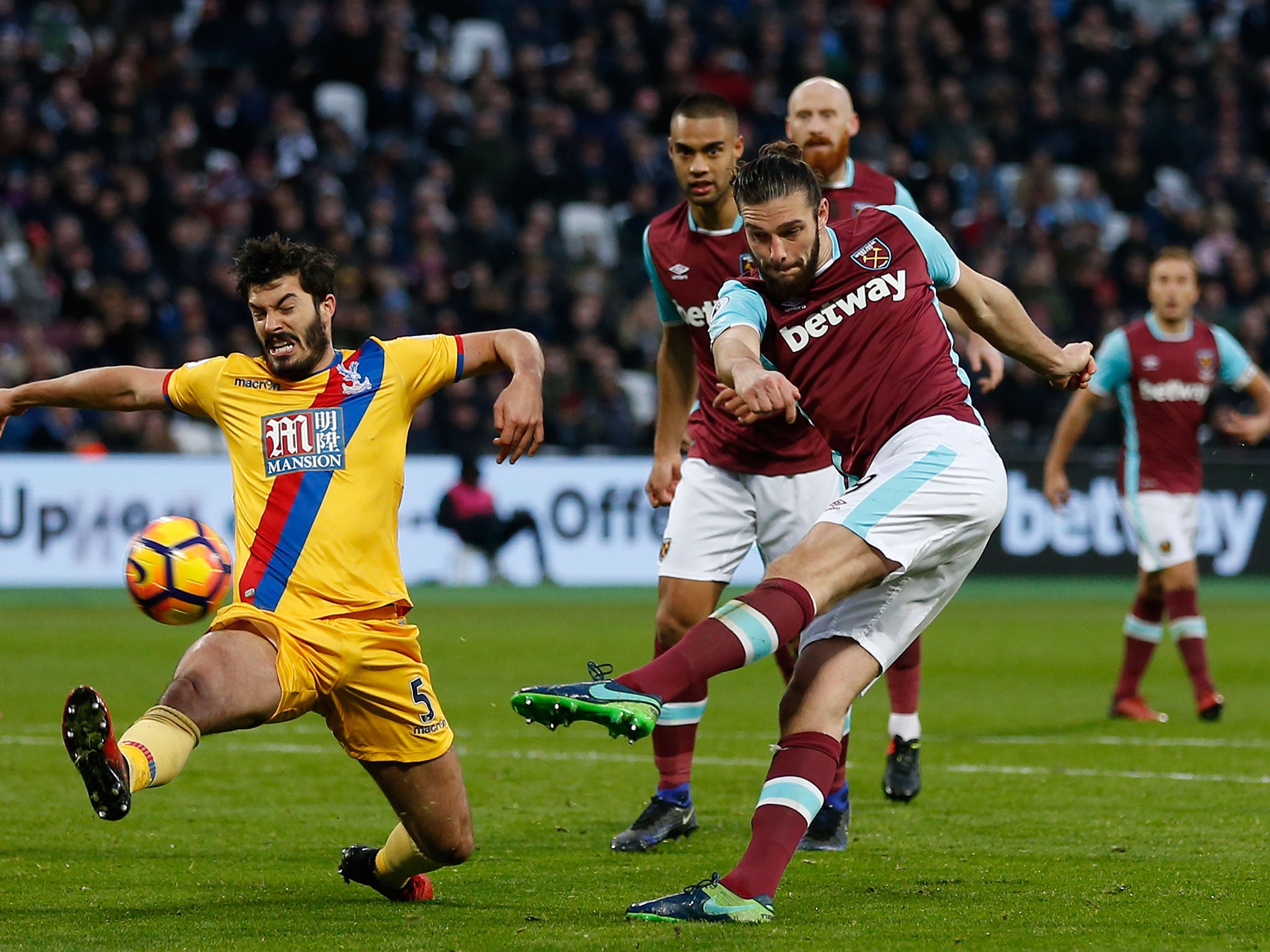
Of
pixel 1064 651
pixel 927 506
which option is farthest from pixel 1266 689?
pixel 927 506

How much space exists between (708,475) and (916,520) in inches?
74.8

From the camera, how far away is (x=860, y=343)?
206 inches

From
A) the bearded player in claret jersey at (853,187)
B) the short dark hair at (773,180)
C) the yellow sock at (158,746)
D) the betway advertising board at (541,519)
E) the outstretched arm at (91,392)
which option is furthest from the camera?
the betway advertising board at (541,519)

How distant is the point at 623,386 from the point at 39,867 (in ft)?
42.6

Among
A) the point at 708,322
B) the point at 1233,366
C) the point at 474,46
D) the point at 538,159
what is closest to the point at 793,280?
the point at 708,322

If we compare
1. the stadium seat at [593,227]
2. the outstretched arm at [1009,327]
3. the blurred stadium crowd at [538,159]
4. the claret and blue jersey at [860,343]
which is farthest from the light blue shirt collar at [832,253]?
the stadium seat at [593,227]

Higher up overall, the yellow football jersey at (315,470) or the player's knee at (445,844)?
the yellow football jersey at (315,470)

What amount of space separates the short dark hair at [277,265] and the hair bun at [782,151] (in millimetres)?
1348

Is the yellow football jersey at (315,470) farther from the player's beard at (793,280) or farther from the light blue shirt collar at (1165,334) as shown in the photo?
the light blue shirt collar at (1165,334)

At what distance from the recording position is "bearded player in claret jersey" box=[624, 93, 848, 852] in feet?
21.7

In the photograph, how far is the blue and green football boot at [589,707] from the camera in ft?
14.0

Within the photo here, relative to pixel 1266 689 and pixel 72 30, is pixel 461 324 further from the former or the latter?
pixel 1266 689

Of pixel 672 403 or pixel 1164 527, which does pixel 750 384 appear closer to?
pixel 672 403

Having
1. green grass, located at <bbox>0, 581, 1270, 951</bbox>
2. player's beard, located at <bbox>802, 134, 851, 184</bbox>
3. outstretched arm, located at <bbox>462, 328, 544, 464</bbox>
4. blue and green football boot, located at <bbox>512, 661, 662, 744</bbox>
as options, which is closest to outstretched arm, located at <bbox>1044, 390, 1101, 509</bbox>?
green grass, located at <bbox>0, 581, 1270, 951</bbox>
